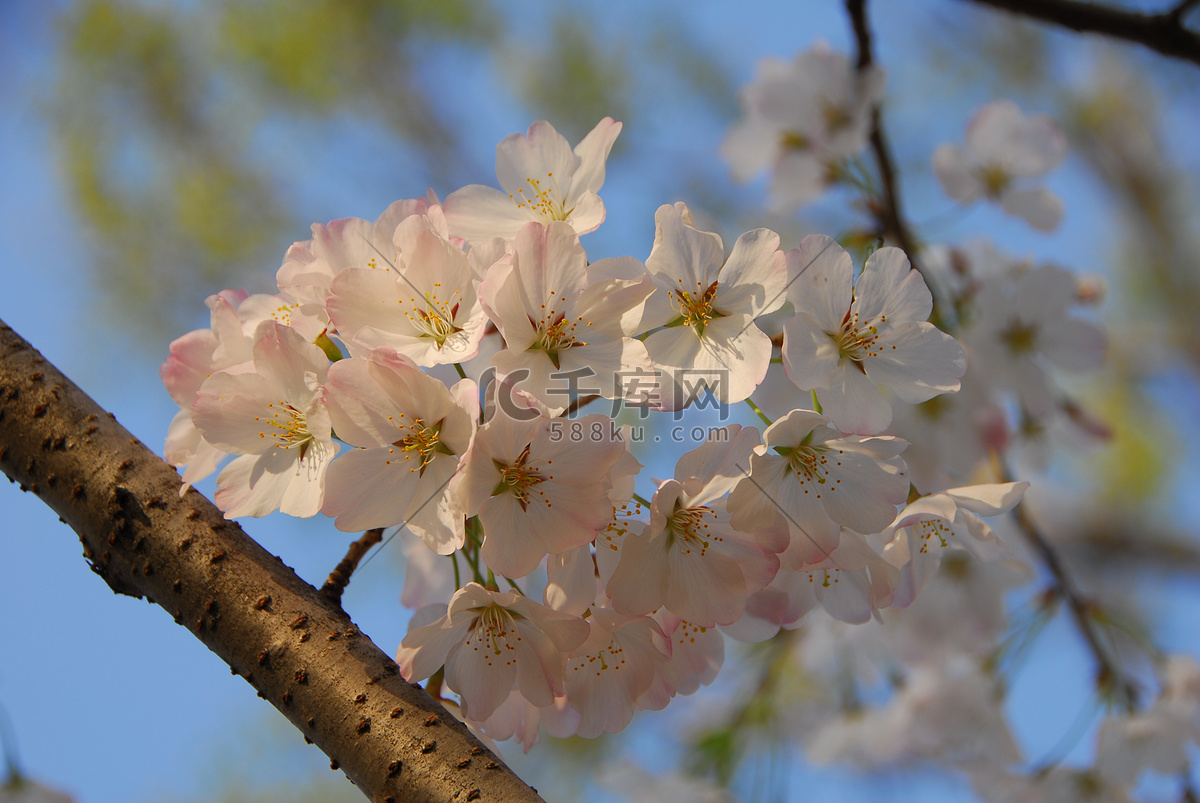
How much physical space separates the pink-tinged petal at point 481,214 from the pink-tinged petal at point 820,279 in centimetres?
35

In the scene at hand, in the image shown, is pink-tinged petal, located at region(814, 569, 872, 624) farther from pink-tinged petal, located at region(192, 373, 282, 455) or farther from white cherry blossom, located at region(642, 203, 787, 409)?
pink-tinged petal, located at region(192, 373, 282, 455)

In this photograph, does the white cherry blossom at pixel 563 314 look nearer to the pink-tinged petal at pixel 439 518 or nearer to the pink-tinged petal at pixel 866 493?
the pink-tinged petal at pixel 439 518

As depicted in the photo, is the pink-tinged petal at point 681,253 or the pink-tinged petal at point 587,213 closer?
the pink-tinged petal at point 681,253

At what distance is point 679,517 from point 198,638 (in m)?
0.50

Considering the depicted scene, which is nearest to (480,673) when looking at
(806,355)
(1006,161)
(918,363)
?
(806,355)

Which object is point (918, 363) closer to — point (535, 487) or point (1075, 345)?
point (535, 487)

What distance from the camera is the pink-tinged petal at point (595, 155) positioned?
1008mm

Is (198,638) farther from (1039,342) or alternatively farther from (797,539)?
(1039,342)

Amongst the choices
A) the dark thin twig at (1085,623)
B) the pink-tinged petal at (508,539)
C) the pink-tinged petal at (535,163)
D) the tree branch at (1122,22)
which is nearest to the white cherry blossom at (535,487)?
the pink-tinged petal at (508,539)

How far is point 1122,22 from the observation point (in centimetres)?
127

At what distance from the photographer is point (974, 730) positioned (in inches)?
76.6

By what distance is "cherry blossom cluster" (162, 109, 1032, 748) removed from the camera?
74 centimetres

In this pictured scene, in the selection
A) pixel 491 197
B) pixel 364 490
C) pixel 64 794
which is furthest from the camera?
pixel 64 794

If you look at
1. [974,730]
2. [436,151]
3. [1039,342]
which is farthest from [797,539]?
[436,151]
